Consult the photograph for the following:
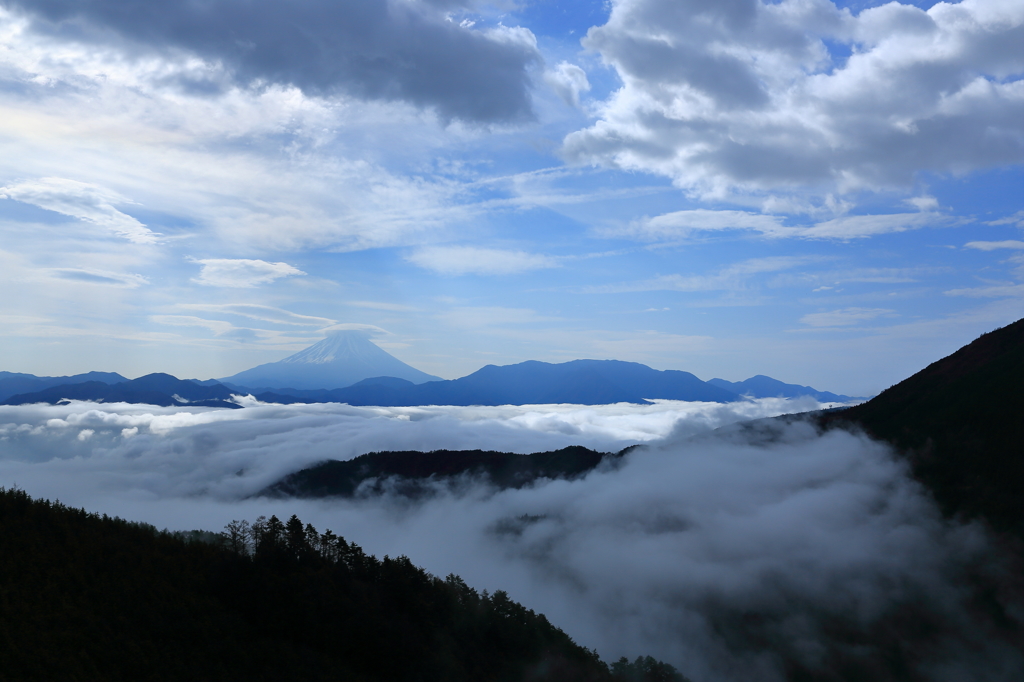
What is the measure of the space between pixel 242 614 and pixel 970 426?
186 metres

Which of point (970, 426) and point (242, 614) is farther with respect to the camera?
point (970, 426)

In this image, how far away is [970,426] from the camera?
496 feet

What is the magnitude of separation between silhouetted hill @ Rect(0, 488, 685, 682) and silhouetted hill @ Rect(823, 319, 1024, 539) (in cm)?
9605

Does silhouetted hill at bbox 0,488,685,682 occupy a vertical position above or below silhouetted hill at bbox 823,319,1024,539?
below

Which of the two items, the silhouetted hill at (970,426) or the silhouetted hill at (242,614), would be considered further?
the silhouetted hill at (970,426)

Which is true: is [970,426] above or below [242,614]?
above

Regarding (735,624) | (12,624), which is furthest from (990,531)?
(12,624)

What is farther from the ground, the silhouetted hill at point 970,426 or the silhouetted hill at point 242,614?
the silhouetted hill at point 970,426

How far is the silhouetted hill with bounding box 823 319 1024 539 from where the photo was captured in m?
140

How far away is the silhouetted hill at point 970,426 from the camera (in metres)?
140

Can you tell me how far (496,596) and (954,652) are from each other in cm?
11115

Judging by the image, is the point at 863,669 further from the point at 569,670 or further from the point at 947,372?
the point at 947,372

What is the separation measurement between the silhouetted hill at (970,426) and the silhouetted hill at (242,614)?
96053 mm

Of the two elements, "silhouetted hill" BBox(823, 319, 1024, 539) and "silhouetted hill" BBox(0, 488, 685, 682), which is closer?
"silhouetted hill" BBox(0, 488, 685, 682)
